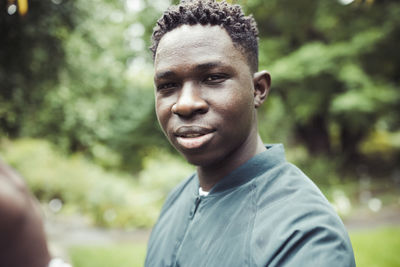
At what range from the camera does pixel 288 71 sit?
10.6 metres

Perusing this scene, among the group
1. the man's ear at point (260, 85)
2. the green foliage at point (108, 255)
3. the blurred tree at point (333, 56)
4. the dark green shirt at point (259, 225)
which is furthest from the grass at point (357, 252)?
the man's ear at point (260, 85)

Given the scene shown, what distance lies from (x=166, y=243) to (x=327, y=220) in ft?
2.99

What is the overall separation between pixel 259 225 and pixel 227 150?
0.37 m

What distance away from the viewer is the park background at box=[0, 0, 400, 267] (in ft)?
21.4

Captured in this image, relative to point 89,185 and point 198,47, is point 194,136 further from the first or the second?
point 89,185

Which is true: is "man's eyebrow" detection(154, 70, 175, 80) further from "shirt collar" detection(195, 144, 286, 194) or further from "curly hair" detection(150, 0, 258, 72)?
"shirt collar" detection(195, 144, 286, 194)

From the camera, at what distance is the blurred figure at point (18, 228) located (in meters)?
0.94

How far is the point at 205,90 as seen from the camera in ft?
4.75

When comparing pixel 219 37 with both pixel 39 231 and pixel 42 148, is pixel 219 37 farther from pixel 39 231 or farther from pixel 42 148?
pixel 42 148

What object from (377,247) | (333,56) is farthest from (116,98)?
(377,247)

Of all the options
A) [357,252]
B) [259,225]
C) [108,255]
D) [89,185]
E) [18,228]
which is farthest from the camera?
[89,185]

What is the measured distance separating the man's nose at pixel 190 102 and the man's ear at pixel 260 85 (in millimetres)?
335

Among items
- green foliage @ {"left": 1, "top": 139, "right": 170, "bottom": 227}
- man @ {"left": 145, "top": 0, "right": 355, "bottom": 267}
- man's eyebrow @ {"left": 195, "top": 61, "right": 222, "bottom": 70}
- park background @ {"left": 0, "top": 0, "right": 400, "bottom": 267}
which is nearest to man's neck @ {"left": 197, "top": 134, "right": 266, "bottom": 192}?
man @ {"left": 145, "top": 0, "right": 355, "bottom": 267}

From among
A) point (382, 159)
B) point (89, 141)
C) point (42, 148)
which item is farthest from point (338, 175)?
point (42, 148)
